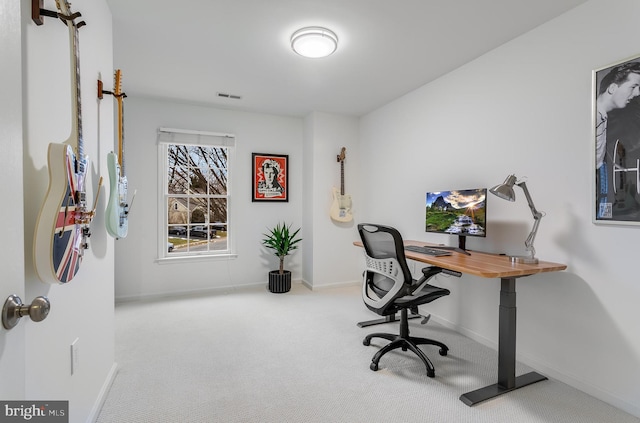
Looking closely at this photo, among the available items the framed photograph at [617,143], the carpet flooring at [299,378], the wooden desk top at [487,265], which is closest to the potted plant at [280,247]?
the carpet flooring at [299,378]

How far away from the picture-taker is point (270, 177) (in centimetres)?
458

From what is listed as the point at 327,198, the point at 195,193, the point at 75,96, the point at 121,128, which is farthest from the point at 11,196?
the point at 327,198

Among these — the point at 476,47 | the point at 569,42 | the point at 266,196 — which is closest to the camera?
the point at 569,42

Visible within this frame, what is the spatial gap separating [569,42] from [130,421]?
11.9ft

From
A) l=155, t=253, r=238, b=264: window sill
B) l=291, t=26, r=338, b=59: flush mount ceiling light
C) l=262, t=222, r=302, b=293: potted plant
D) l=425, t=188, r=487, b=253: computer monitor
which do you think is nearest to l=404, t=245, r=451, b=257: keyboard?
l=425, t=188, r=487, b=253: computer monitor

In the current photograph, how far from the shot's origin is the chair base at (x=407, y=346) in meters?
2.23

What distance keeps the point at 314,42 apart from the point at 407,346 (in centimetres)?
248

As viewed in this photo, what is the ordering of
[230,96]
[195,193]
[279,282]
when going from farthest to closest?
[195,193], [279,282], [230,96]

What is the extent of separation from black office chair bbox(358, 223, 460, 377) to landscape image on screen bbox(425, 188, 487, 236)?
2.02ft

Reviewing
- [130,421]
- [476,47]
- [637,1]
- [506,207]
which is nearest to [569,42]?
[637,1]

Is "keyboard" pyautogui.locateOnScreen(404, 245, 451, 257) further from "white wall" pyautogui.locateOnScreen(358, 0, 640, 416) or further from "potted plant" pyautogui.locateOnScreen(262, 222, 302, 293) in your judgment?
"potted plant" pyautogui.locateOnScreen(262, 222, 302, 293)

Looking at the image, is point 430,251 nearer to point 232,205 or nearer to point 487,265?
point 487,265

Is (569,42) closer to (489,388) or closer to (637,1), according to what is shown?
(637,1)

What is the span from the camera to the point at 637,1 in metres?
1.80
